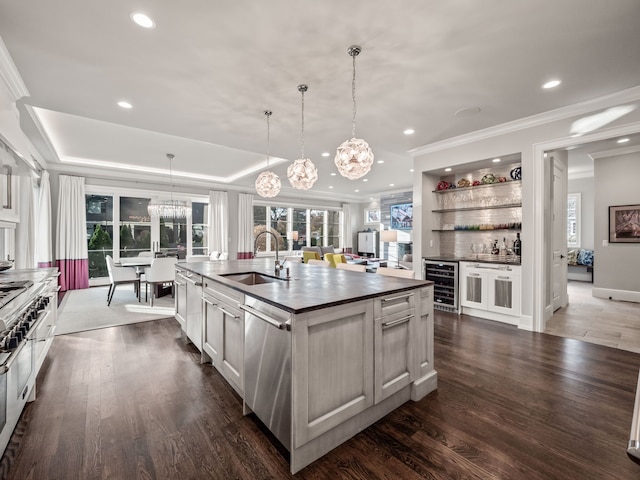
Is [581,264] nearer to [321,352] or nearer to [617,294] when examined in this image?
[617,294]

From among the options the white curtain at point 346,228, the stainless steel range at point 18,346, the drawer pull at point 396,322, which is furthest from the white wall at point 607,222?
the stainless steel range at point 18,346

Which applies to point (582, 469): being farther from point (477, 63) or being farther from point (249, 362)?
point (477, 63)

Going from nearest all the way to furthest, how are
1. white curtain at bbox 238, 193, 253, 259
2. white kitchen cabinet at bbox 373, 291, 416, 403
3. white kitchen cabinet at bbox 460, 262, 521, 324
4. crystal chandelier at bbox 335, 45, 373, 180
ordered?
1. white kitchen cabinet at bbox 373, 291, 416, 403
2. crystal chandelier at bbox 335, 45, 373, 180
3. white kitchen cabinet at bbox 460, 262, 521, 324
4. white curtain at bbox 238, 193, 253, 259

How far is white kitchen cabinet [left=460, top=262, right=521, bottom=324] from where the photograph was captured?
4152 mm

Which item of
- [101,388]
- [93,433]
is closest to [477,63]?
[93,433]

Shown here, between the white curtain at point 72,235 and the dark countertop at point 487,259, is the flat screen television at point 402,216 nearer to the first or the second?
the dark countertop at point 487,259

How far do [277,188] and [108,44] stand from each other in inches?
85.6

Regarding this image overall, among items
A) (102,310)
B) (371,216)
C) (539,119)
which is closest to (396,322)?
(539,119)

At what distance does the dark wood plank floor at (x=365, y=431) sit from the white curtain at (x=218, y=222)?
5.71m

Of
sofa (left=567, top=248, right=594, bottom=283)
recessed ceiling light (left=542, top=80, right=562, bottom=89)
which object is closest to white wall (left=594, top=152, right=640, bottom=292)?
sofa (left=567, top=248, right=594, bottom=283)

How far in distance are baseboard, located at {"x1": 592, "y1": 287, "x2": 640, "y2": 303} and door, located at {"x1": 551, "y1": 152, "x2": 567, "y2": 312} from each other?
150cm

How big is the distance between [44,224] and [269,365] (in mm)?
7075

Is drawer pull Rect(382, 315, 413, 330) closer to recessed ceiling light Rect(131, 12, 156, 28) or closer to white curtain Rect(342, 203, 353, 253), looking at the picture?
recessed ceiling light Rect(131, 12, 156, 28)

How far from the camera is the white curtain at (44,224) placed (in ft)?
19.6
